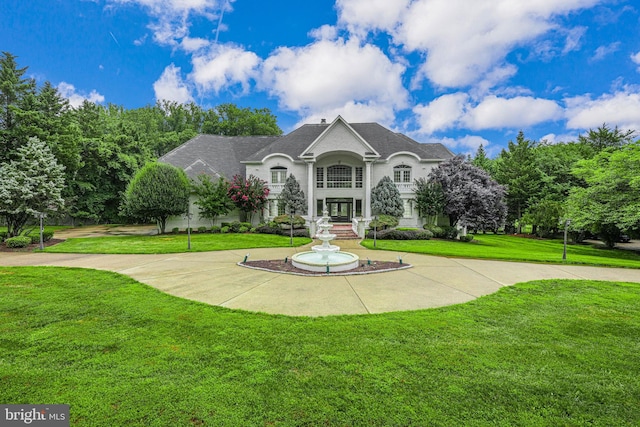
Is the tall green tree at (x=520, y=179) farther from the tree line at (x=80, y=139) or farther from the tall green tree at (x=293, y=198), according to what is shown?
the tree line at (x=80, y=139)

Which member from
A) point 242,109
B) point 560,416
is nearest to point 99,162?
point 242,109

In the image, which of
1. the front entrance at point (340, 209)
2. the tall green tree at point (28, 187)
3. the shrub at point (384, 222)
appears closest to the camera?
the tall green tree at point (28, 187)

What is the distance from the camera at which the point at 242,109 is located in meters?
47.2

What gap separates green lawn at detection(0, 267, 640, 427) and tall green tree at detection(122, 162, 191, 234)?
57.7 ft

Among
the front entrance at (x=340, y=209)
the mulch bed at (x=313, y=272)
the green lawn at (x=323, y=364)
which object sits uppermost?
the front entrance at (x=340, y=209)

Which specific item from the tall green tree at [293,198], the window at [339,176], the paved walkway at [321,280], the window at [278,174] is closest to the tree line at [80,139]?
the paved walkway at [321,280]

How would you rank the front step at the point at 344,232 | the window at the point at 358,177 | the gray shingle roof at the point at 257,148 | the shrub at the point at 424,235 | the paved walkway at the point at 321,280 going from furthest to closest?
the window at the point at 358,177, the gray shingle roof at the point at 257,148, the front step at the point at 344,232, the shrub at the point at 424,235, the paved walkway at the point at 321,280

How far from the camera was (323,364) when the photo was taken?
4.20 metres

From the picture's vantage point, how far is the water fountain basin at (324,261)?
35.0ft

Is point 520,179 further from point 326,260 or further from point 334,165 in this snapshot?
point 326,260

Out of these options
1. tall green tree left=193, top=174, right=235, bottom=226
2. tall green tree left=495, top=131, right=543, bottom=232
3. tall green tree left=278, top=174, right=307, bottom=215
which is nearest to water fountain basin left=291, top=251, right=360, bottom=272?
tall green tree left=278, top=174, right=307, bottom=215

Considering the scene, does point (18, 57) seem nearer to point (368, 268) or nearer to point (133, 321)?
point (133, 321)

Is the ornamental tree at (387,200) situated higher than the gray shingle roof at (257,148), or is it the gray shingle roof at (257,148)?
the gray shingle roof at (257,148)

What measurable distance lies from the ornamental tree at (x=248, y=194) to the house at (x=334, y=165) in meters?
1.36
